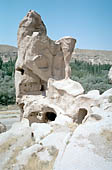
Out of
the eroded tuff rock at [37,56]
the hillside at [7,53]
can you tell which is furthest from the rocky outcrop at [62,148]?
the hillside at [7,53]

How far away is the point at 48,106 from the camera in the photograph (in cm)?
1173

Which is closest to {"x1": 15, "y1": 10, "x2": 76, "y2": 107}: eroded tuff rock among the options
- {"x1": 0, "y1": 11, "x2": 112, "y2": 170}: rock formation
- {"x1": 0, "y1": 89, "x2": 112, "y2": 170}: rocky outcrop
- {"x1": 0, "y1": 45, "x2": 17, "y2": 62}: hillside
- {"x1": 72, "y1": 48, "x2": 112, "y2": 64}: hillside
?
{"x1": 0, "y1": 11, "x2": 112, "y2": 170}: rock formation

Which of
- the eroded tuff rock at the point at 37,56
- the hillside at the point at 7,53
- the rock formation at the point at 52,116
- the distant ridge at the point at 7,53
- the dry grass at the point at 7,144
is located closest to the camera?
the rock formation at the point at 52,116

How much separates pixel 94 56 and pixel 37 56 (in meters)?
101

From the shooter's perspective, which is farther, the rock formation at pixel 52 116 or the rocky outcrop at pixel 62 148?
the rock formation at pixel 52 116

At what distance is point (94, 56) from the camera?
10669 centimetres

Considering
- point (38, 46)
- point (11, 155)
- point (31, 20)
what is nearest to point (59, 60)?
point (38, 46)

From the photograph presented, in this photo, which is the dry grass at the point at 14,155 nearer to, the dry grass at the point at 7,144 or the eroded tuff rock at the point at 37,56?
the dry grass at the point at 7,144

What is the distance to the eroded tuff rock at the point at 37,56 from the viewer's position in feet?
39.6

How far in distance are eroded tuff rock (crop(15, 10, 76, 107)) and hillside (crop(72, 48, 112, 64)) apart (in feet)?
297

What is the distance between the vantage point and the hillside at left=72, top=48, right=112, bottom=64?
101000 mm

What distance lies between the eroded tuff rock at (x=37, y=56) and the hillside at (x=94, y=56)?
90.5m

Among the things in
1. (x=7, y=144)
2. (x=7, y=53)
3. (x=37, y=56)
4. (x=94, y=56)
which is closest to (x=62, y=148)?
(x=7, y=144)

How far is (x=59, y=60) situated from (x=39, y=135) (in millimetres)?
7628
